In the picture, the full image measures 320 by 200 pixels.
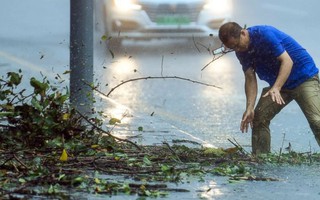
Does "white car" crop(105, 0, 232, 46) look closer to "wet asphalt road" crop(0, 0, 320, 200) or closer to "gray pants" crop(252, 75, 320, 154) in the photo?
"wet asphalt road" crop(0, 0, 320, 200)

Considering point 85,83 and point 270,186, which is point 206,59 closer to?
point 85,83

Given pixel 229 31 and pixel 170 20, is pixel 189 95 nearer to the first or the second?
pixel 170 20

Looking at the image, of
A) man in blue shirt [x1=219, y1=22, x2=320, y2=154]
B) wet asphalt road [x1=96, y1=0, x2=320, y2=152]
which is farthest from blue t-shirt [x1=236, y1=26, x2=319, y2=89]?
wet asphalt road [x1=96, y1=0, x2=320, y2=152]

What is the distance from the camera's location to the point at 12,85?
9367 mm

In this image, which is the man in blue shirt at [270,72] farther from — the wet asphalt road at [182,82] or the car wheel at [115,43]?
the car wheel at [115,43]

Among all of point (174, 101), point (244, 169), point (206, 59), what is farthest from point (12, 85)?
point (206, 59)

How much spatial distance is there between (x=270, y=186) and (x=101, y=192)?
4.40ft

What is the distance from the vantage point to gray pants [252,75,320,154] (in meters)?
10.0

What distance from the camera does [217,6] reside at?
20.8 m

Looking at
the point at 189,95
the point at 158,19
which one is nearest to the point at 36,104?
the point at 189,95

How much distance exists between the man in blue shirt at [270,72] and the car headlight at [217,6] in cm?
1047

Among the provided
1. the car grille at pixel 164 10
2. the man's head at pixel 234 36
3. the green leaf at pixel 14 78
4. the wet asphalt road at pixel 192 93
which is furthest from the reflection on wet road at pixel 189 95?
the green leaf at pixel 14 78

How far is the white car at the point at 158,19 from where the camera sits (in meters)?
20.2

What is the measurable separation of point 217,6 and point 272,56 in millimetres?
11147
